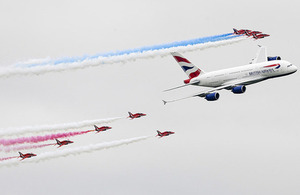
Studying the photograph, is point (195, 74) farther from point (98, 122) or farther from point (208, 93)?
point (98, 122)

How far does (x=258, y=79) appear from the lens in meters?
139

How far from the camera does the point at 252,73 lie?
140 meters

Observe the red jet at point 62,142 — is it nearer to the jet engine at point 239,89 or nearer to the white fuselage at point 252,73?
the white fuselage at point 252,73

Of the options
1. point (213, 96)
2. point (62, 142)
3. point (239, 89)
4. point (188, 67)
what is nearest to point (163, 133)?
point (213, 96)

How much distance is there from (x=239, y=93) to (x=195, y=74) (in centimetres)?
1990

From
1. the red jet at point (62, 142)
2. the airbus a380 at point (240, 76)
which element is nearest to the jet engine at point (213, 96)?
the airbus a380 at point (240, 76)

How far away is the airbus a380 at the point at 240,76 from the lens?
138 meters

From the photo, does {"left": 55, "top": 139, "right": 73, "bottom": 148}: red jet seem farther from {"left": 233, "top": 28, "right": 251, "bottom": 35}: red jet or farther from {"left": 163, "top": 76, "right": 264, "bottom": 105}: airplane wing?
{"left": 233, "top": 28, "right": 251, "bottom": 35}: red jet

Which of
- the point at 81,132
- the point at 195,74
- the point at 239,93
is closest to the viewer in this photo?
the point at 81,132

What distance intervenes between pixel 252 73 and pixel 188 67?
22.7 m

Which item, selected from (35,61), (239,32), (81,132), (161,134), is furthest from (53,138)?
(239,32)

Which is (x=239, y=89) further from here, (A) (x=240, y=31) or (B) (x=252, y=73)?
(A) (x=240, y=31)

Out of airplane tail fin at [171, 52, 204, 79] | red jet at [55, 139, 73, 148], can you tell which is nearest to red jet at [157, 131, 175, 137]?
airplane tail fin at [171, 52, 204, 79]

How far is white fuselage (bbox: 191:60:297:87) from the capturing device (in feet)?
454
